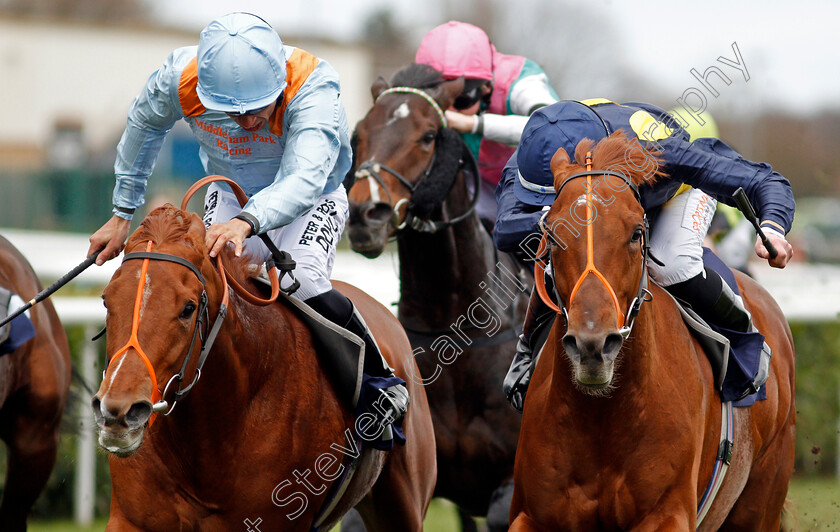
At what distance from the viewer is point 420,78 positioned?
17.5 ft

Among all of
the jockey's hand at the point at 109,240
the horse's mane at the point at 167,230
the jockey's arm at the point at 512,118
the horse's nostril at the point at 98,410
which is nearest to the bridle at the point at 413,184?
the jockey's arm at the point at 512,118

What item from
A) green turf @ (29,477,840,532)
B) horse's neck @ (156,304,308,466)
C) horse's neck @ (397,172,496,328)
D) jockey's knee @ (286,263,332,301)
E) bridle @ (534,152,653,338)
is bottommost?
green turf @ (29,477,840,532)

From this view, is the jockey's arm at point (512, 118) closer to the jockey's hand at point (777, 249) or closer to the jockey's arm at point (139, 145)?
the jockey's arm at point (139, 145)

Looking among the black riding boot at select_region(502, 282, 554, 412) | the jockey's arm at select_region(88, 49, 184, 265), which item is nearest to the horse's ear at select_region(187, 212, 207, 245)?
the jockey's arm at select_region(88, 49, 184, 265)

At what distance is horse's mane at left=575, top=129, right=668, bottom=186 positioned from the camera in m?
3.08

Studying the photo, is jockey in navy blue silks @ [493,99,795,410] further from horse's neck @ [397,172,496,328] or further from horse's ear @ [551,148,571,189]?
horse's neck @ [397,172,496,328]

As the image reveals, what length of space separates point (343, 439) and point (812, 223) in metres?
29.2

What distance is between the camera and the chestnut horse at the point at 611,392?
285 centimetres

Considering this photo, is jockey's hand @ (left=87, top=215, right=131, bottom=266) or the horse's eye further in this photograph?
jockey's hand @ (left=87, top=215, right=131, bottom=266)

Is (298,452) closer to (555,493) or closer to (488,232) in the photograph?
(555,493)

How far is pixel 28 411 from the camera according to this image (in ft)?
16.3

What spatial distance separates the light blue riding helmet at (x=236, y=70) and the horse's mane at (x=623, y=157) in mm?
1008

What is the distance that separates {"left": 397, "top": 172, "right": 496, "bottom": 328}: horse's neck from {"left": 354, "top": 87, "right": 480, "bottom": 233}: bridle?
5cm

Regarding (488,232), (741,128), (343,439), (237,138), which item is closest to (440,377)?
(488,232)
